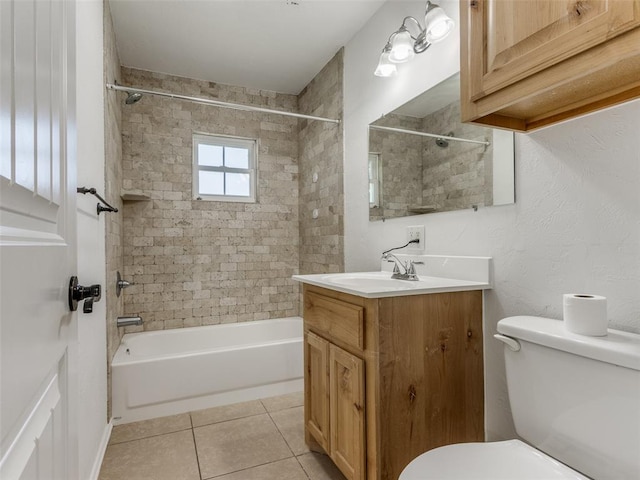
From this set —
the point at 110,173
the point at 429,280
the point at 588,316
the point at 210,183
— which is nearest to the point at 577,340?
the point at 588,316

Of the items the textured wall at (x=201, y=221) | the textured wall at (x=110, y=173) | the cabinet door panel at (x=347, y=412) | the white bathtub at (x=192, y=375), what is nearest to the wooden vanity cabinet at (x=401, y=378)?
the cabinet door panel at (x=347, y=412)

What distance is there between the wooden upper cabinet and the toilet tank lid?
2.19 ft

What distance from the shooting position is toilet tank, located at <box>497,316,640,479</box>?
2.72ft

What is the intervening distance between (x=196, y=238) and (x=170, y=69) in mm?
1462

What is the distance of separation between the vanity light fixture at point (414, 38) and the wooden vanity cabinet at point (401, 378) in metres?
1.15

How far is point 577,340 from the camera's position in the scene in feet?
3.04

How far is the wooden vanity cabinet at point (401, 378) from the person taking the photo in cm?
124

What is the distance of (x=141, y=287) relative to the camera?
2.93 m

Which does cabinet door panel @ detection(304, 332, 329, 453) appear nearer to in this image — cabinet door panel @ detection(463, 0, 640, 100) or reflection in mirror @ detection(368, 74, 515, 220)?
reflection in mirror @ detection(368, 74, 515, 220)

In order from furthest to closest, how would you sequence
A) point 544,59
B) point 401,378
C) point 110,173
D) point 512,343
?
1. point 110,173
2. point 401,378
3. point 512,343
4. point 544,59

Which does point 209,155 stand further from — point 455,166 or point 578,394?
point 578,394

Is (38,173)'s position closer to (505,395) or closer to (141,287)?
(505,395)

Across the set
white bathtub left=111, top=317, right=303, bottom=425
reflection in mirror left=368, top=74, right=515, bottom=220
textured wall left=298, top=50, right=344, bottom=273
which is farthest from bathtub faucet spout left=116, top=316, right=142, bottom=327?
reflection in mirror left=368, top=74, right=515, bottom=220

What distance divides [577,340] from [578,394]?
146 mm
